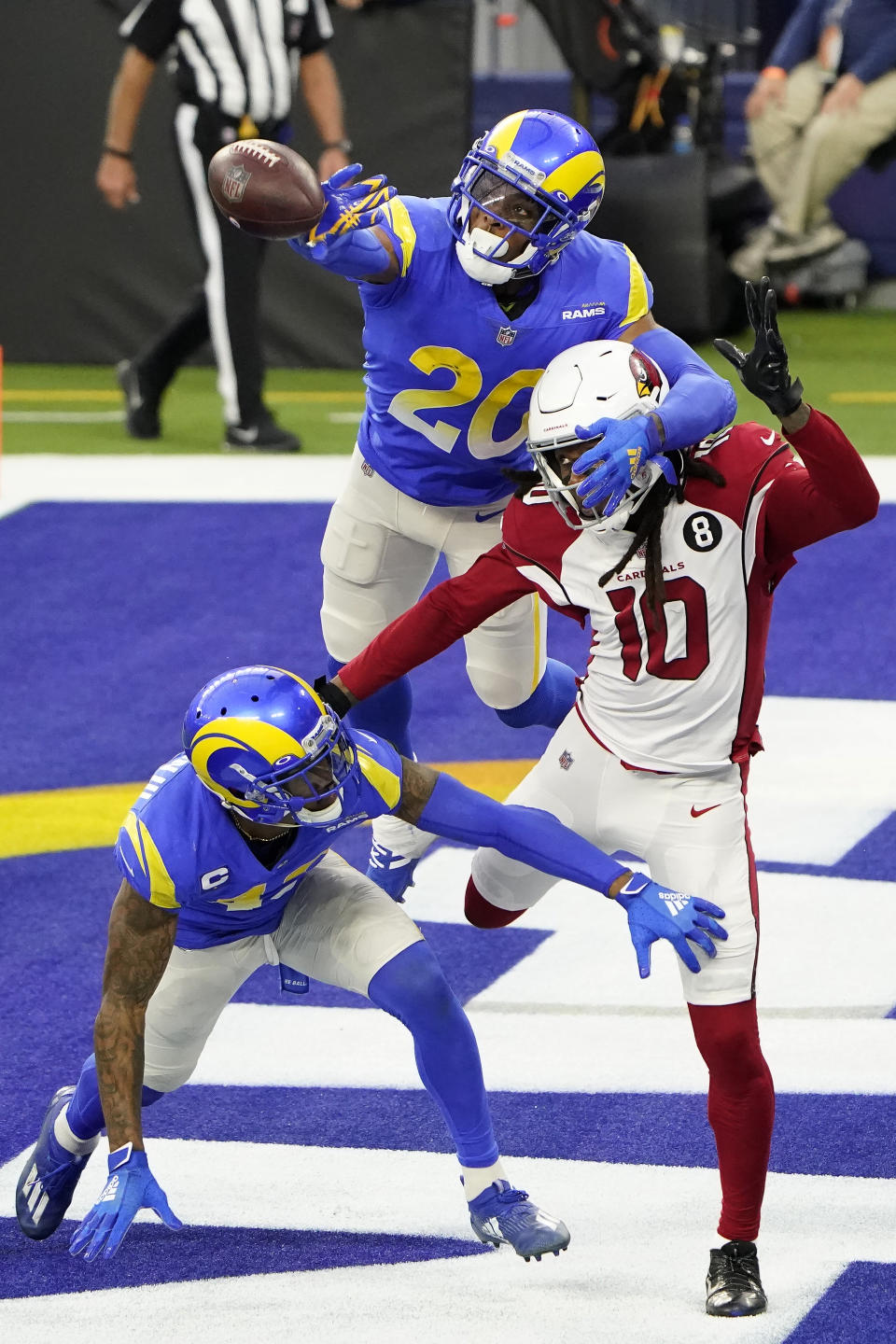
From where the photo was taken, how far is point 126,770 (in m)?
6.68

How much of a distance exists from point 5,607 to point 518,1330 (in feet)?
17.8

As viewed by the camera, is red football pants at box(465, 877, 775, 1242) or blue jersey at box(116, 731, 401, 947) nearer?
red football pants at box(465, 877, 775, 1242)

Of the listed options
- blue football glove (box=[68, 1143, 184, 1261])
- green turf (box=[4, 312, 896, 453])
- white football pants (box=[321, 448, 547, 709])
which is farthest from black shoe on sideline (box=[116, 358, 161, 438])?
blue football glove (box=[68, 1143, 184, 1261])

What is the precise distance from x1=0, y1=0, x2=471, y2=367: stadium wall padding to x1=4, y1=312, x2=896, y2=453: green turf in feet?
0.84

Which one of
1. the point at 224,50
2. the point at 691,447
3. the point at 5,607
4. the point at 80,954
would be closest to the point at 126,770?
the point at 80,954

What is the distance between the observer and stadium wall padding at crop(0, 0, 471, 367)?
39.0 feet

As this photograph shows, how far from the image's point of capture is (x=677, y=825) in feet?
12.4

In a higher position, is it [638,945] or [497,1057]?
[638,945]

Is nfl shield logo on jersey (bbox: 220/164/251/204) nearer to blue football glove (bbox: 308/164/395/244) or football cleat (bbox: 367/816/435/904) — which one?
blue football glove (bbox: 308/164/395/244)

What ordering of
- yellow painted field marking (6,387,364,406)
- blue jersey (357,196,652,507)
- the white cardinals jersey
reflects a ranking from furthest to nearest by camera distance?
yellow painted field marking (6,387,364,406), blue jersey (357,196,652,507), the white cardinals jersey

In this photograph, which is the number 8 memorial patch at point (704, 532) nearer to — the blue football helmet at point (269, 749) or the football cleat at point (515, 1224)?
the blue football helmet at point (269, 749)

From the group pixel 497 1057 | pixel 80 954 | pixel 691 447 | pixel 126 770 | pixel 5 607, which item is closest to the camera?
pixel 691 447

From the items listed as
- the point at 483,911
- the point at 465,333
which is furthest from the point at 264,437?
the point at 483,911

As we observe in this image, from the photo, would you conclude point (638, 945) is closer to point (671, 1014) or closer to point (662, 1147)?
point (662, 1147)
